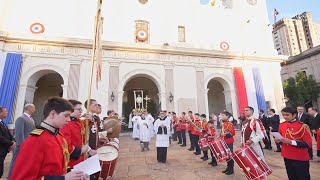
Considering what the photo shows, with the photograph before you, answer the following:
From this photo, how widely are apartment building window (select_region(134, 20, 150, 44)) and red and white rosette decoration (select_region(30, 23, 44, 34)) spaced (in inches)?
316

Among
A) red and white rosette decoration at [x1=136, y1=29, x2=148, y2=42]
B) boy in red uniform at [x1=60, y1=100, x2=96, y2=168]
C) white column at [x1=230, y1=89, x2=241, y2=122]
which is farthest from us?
red and white rosette decoration at [x1=136, y1=29, x2=148, y2=42]

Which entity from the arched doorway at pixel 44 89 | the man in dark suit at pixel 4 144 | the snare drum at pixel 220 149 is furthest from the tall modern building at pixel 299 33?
the man in dark suit at pixel 4 144

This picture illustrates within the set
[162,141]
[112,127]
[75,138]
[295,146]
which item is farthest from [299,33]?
[75,138]

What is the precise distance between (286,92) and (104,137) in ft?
100

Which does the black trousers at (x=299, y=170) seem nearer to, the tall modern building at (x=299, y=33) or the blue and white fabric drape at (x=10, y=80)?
the blue and white fabric drape at (x=10, y=80)

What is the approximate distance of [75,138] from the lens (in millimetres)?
3119

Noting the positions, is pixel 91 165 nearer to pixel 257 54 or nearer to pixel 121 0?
pixel 121 0

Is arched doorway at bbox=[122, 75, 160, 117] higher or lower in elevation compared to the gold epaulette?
higher

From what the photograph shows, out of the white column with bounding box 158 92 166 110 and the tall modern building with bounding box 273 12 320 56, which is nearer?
the white column with bounding box 158 92 166 110

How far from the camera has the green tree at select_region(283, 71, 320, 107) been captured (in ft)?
84.4

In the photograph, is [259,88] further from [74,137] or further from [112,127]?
[74,137]

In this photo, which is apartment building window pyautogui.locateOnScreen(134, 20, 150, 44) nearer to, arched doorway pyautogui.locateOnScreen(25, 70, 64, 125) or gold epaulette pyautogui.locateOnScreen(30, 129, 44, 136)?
arched doorway pyautogui.locateOnScreen(25, 70, 64, 125)

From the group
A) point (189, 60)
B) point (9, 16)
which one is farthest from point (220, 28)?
point (9, 16)

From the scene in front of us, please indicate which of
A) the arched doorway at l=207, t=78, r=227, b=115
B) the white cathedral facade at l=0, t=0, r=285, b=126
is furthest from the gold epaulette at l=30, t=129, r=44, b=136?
the arched doorway at l=207, t=78, r=227, b=115
